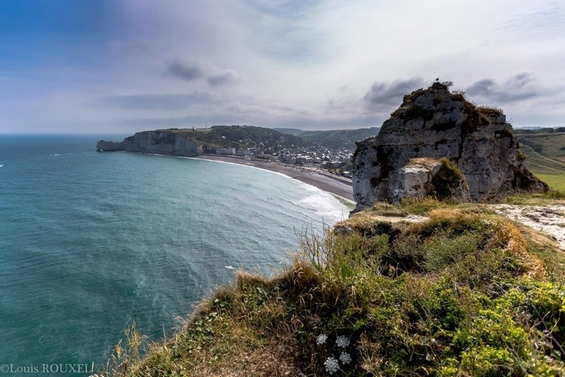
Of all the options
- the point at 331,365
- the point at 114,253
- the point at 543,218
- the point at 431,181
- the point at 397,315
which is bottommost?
the point at 114,253

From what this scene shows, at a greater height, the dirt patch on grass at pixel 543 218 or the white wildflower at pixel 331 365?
the dirt patch on grass at pixel 543 218

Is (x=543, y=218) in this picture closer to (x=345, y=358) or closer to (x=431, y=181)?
(x=431, y=181)

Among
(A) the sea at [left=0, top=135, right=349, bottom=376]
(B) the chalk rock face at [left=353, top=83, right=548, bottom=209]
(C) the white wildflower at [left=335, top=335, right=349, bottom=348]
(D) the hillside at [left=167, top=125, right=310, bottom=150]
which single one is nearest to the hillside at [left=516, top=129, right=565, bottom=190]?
(A) the sea at [left=0, top=135, right=349, bottom=376]

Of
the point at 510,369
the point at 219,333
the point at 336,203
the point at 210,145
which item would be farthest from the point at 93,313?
the point at 210,145

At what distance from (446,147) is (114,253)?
31073 millimetres

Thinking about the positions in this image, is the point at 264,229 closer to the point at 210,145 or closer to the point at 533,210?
the point at 533,210

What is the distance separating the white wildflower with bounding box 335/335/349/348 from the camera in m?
3.90

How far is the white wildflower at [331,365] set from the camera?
3697 mm

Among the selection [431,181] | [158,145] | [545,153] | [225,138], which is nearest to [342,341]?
[431,181]

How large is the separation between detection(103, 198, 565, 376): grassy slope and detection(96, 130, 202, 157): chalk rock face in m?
132

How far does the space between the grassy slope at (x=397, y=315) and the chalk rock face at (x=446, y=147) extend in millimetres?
13939

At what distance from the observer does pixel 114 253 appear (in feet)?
88.3

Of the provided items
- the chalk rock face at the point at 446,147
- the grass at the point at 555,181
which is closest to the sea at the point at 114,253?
the chalk rock face at the point at 446,147

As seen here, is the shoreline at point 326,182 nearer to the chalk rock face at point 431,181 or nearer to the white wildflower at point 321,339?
the chalk rock face at point 431,181
